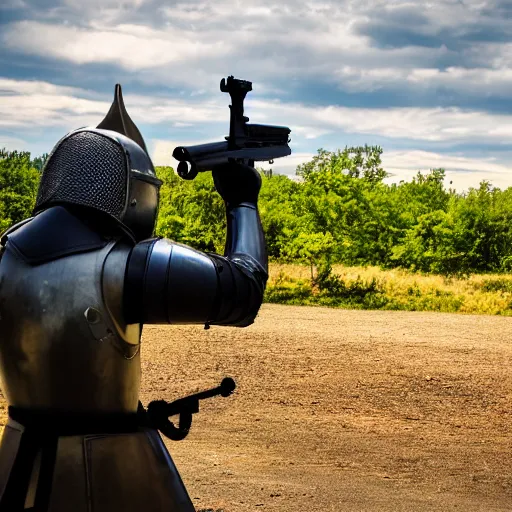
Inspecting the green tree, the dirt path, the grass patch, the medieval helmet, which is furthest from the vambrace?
the green tree

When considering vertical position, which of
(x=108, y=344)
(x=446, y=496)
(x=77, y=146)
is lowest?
(x=446, y=496)

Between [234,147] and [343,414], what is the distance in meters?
5.71

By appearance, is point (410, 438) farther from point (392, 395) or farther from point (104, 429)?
point (104, 429)

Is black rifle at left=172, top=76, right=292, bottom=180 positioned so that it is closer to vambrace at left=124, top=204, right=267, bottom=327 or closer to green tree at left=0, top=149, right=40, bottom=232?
vambrace at left=124, top=204, right=267, bottom=327

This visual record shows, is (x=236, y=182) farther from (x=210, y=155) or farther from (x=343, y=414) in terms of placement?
(x=343, y=414)

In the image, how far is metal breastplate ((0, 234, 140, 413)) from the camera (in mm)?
2133

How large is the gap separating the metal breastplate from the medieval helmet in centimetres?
14

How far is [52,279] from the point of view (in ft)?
7.07

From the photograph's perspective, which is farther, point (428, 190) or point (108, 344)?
point (428, 190)

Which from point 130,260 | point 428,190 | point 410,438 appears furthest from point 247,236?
point 428,190

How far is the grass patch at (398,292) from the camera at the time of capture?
52.9ft

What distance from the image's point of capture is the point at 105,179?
7.50 ft

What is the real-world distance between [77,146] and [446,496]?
14.3ft

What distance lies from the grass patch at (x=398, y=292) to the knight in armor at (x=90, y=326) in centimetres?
1392
